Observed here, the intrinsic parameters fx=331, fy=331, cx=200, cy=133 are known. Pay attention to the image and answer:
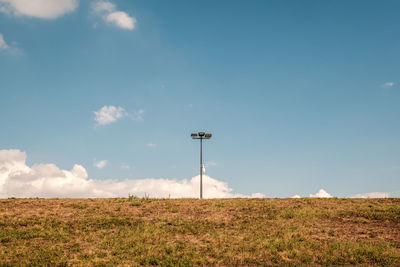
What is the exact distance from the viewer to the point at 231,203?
1717cm

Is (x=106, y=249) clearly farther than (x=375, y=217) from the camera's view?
No

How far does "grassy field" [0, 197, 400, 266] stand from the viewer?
390 inches

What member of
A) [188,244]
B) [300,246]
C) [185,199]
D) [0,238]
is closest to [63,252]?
[0,238]

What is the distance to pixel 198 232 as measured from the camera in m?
12.3

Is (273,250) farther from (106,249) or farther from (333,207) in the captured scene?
(333,207)

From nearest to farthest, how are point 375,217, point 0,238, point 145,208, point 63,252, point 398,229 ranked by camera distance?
point 63,252, point 0,238, point 398,229, point 375,217, point 145,208

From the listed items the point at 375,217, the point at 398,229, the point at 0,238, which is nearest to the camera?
the point at 0,238

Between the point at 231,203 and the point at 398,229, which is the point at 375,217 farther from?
the point at 231,203

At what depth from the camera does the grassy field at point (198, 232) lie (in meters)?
9.91

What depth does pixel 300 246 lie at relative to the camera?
1079 centimetres

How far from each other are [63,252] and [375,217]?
1268cm

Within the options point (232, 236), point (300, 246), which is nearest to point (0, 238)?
point (232, 236)

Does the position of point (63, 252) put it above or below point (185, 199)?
below

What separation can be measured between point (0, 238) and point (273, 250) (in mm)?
9460
